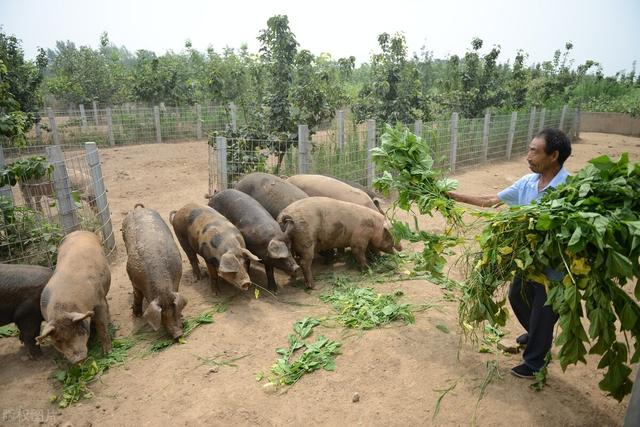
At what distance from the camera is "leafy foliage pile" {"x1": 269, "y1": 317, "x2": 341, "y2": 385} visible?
12.0ft

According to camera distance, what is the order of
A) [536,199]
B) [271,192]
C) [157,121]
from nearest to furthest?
[536,199] < [271,192] < [157,121]

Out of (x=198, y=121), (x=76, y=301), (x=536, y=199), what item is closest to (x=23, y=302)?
(x=76, y=301)

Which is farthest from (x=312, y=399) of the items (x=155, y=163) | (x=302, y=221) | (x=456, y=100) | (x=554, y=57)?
(x=554, y=57)

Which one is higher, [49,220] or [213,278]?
[49,220]

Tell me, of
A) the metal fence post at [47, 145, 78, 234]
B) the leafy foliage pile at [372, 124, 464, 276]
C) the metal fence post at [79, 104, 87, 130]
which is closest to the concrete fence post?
the metal fence post at [79, 104, 87, 130]

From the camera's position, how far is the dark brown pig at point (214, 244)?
4910mm

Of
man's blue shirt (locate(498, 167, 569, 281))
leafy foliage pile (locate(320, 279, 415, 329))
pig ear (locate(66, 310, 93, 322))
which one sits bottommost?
leafy foliage pile (locate(320, 279, 415, 329))

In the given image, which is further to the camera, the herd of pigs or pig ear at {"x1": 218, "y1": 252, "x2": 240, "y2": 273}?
pig ear at {"x1": 218, "y1": 252, "x2": 240, "y2": 273}

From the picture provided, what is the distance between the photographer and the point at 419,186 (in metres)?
3.55

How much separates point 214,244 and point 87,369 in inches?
74.0

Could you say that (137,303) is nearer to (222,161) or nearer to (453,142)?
(222,161)

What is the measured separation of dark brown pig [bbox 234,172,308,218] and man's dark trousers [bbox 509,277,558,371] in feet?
12.1

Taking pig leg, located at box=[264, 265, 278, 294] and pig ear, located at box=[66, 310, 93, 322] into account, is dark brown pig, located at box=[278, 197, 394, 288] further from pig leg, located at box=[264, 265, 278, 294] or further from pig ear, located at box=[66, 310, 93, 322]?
pig ear, located at box=[66, 310, 93, 322]

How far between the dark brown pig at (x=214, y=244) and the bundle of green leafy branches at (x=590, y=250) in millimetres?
2964
